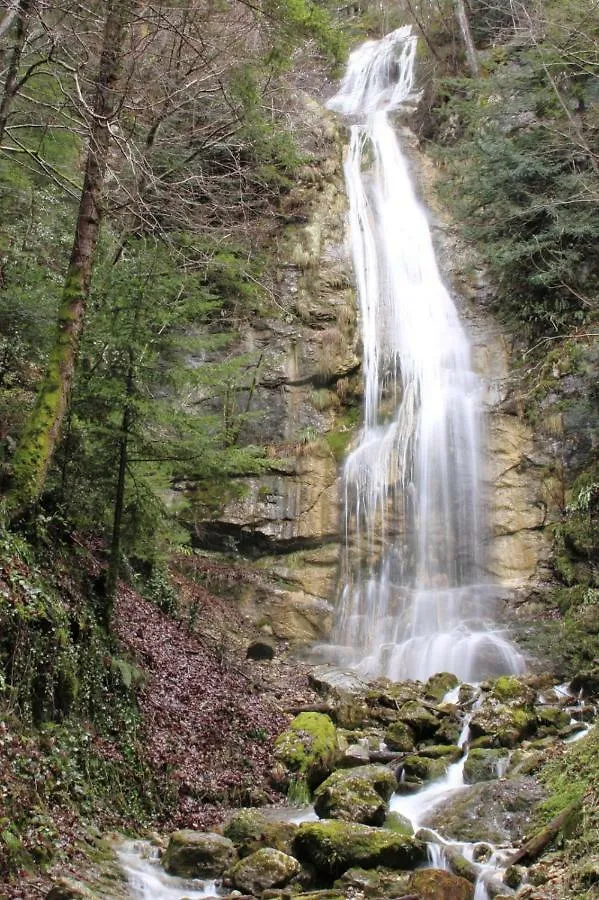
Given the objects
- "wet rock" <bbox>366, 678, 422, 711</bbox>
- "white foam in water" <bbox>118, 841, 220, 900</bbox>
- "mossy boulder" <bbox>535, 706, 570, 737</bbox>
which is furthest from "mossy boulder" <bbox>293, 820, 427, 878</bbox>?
"wet rock" <bbox>366, 678, 422, 711</bbox>

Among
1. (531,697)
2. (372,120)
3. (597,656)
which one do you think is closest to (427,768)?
(531,697)

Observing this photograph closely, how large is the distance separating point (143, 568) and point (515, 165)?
11586 mm

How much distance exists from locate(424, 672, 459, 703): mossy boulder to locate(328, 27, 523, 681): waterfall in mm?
720

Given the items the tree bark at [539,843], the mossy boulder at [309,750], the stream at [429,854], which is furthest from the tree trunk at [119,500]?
the tree bark at [539,843]

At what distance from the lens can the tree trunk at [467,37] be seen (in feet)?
68.9

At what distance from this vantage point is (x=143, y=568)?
1020 centimetres

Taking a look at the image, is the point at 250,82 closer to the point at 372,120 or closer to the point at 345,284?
the point at 345,284

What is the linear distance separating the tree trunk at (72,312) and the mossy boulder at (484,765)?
521 cm

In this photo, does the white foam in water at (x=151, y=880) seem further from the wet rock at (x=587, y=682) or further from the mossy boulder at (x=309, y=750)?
the wet rock at (x=587, y=682)

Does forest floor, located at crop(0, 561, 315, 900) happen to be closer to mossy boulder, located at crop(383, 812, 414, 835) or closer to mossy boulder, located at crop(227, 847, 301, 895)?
mossy boulder, located at crop(227, 847, 301, 895)

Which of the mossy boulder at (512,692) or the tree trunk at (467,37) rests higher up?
the tree trunk at (467,37)

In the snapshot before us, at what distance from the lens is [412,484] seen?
14375mm

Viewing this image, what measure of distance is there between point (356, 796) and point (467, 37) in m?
21.6

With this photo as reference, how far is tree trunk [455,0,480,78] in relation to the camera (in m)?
21.0
